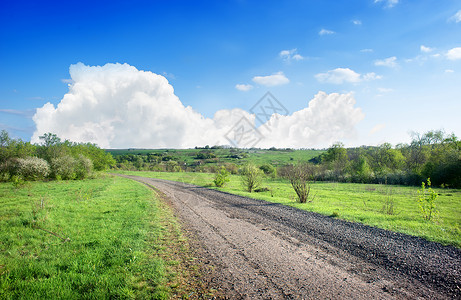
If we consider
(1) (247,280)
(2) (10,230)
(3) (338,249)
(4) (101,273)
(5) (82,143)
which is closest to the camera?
(1) (247,280)

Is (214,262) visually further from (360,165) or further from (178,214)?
(360,165)

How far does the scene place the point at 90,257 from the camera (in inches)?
232

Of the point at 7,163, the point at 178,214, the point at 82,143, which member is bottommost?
the point at 178,214

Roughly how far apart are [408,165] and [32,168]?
7965 centimetres

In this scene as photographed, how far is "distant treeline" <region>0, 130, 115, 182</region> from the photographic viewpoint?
30453 millimetres

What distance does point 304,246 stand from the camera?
6.86 metres

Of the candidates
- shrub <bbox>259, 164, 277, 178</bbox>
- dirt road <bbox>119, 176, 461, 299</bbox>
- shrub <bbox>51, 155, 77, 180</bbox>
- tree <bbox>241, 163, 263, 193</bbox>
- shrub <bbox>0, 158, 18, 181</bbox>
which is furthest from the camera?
shrub <bbox>259, 164, 277, 178</bbox>

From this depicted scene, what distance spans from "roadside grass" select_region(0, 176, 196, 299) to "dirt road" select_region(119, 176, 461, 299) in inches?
47.6

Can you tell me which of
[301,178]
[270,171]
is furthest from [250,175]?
[270,171]

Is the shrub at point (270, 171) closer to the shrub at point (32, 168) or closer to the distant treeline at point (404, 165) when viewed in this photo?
the distant treeline at point (404, 165)

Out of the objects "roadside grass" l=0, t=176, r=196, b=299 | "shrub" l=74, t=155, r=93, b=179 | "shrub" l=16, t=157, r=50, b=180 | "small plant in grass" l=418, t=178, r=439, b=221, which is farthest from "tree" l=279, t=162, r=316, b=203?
"shrub" l=74, t=155, r=93, b=179

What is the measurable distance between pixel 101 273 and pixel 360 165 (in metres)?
60.3

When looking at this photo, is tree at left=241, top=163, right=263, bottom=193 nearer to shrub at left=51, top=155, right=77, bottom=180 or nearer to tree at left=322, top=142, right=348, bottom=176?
shrub at left=51, top=155, right=77, bottom=180

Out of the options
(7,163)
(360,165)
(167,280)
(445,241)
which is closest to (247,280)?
(167,280)
